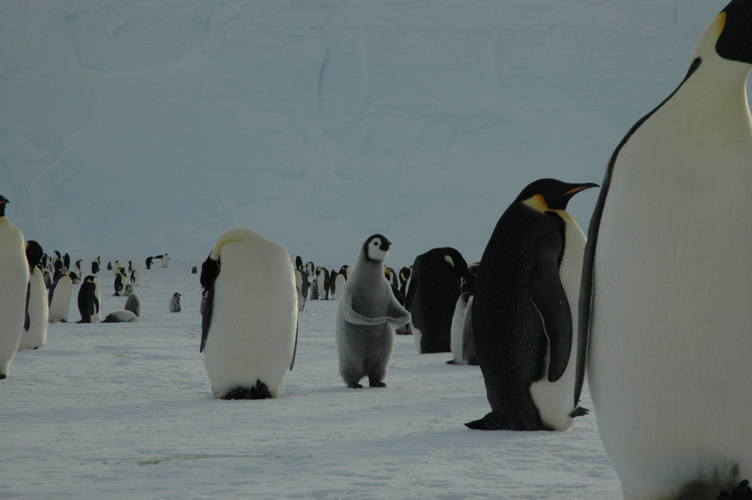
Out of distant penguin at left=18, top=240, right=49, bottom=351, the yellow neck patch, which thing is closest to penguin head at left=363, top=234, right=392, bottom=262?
the yellow neck patch

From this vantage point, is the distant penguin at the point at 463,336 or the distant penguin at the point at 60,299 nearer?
the distant penguin at the point at 463,336

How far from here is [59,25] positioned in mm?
39094

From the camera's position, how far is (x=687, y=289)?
1598 mm

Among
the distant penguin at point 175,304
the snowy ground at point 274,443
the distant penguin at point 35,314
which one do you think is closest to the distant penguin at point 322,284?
the distant penguin at point 175,304

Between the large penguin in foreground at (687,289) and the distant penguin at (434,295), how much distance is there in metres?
5.57

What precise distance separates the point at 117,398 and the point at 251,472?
6.93ft

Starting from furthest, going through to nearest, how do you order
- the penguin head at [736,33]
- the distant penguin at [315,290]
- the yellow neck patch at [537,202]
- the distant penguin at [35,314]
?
the distant penguin at [315,290] → the distant penguin at [35,314] → the yellow neck patch at [537,202] → the penguin head at [736,33]

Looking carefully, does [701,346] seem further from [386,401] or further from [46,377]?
[46,377]

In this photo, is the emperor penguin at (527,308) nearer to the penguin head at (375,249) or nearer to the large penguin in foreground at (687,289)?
the large penguin in foreground at (687,289)

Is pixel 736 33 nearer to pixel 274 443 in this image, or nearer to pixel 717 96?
pixel 717 96

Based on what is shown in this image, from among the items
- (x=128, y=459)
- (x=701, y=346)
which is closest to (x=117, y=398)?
(x=128, y=459)

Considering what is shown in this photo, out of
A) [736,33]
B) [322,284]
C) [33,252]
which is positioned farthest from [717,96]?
[322,284]

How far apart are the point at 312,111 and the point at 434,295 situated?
103 feet

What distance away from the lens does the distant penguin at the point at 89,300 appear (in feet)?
36.8
